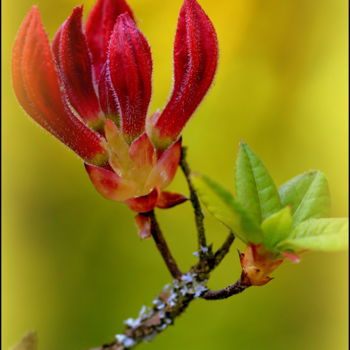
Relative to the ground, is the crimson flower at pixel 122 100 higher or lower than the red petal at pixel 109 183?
higher

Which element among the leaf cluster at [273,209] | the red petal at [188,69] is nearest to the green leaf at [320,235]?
the leaf cluster at [273,209]

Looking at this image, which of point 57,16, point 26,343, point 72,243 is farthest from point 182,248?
point 26,343

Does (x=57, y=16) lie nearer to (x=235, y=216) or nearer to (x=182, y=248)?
(x=182, y=248)

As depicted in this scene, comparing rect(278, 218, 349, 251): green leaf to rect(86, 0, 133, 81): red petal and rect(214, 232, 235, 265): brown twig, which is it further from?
rect(86, 0, 133, 81): red petal

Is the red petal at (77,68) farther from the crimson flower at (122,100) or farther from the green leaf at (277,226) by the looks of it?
the green leaf at (277,226)

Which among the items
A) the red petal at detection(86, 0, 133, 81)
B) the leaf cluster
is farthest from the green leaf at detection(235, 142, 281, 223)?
the red petal at detection(86, 0, 133, 81)

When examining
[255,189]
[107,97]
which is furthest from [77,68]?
[255,189]

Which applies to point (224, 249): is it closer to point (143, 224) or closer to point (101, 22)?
point (143, 224)
